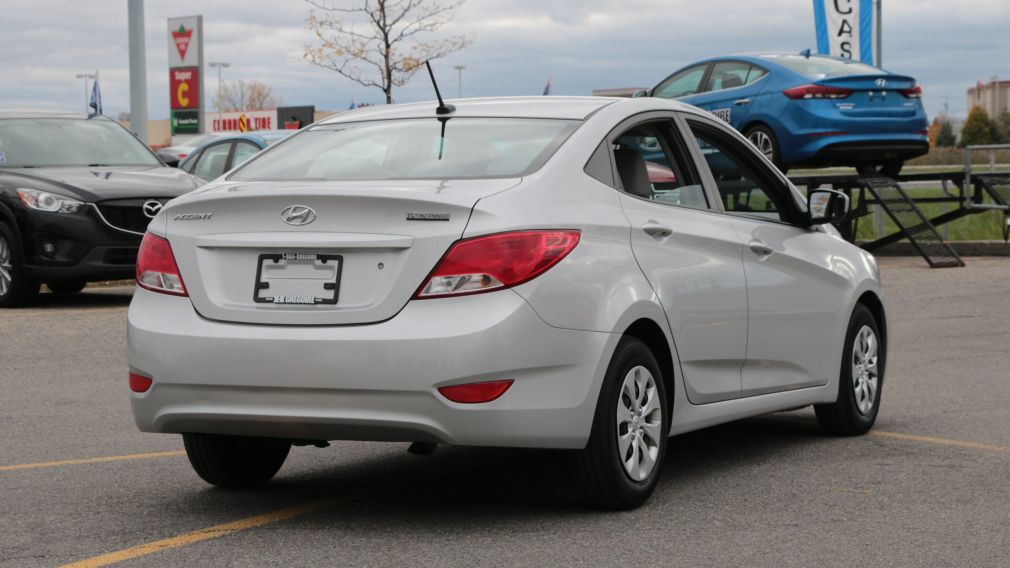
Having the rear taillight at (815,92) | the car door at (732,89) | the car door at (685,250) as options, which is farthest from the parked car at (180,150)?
the car door at (685,250)

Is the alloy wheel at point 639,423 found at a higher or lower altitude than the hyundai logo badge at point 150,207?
lower

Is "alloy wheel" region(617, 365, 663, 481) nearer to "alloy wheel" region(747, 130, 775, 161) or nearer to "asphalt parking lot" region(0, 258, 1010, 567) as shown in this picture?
"asphalt parking lot" region(0, 258, 1010, 567)

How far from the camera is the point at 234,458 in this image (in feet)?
21.4

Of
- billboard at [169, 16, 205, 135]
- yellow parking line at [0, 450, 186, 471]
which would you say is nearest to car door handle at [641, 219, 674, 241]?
yellow parking line at [0, 450, 186, 471]

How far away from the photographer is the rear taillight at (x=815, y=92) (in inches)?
695

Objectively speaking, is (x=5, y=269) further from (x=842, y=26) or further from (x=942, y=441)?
(x=842, y=26)

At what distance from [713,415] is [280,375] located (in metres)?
2.08

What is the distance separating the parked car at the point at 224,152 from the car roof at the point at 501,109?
40.8 ft

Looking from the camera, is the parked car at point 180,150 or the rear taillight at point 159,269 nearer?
the rear taillight at point 159,269

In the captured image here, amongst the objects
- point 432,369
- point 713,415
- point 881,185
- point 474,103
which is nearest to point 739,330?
point 713,415

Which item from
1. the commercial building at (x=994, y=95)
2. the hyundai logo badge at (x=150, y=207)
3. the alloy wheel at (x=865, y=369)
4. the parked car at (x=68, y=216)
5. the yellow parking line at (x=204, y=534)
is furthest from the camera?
the commercial building at (x=994, y=95)

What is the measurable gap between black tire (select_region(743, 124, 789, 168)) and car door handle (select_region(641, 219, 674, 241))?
11.8m

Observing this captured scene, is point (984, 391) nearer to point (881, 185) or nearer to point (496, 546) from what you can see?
point (496, 546)

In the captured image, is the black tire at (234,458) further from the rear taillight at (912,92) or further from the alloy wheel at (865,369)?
the rear taillight at (912,92)
